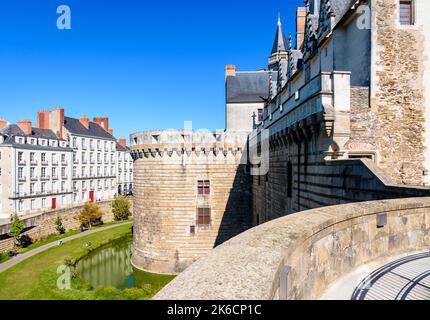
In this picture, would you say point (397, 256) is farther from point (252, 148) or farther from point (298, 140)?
point (252, 148)

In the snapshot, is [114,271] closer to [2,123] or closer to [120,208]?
[120,208]

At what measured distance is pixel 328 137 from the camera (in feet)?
29.2

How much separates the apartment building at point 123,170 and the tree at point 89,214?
18.4 m

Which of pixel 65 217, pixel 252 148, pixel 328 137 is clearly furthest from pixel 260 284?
pixel 65 217

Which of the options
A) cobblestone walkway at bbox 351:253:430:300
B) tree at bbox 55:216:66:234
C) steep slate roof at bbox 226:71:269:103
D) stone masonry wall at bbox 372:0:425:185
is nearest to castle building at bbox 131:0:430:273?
stone masonry wall at bbox 372:0:425:185

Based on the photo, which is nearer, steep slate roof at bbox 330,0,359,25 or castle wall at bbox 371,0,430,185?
castle wall at bbox 371,0,430,185

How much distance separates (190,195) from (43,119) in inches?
1286

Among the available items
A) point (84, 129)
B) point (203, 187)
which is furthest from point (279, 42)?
point (84, 129)

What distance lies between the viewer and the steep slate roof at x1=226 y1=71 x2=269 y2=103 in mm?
30431

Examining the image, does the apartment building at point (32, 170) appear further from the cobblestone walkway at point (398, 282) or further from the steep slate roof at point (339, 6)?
the cobblestone walkway at point (398, 282)

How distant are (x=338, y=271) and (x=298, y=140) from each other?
7.34 metres

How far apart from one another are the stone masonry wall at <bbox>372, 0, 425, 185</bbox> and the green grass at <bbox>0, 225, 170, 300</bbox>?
15000 mm

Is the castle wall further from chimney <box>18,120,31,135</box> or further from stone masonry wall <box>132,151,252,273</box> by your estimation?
chimney <box>18,120,31,135</box>

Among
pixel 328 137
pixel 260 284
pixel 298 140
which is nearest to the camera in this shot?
pixel 260 284
